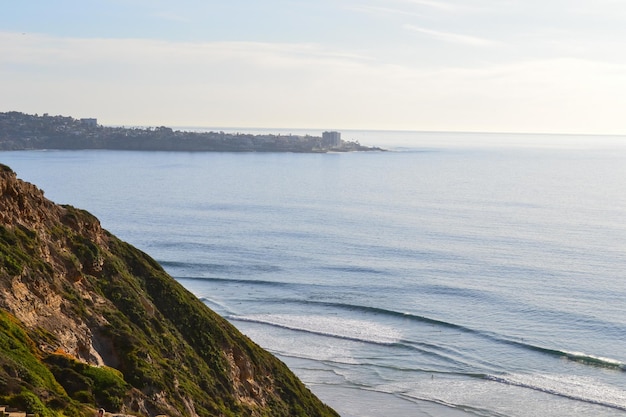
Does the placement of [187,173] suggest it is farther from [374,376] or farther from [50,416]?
[50,416]

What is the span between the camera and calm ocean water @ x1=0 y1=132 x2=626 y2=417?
145 ft

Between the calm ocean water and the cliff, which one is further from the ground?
the cliff

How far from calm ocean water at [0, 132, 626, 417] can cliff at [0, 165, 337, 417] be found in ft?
45.3

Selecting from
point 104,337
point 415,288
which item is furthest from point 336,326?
point 104,337

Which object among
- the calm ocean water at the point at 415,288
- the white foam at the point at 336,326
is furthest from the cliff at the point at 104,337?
the white foam at the point at 336,326

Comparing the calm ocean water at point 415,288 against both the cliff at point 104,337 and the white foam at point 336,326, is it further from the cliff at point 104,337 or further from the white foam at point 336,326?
the cliff at point 104,337

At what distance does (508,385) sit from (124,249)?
24561 mm

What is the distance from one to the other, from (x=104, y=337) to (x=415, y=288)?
46.5 meters

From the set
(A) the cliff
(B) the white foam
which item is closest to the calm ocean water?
(B) the white foam

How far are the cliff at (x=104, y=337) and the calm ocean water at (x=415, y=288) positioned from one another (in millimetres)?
13822

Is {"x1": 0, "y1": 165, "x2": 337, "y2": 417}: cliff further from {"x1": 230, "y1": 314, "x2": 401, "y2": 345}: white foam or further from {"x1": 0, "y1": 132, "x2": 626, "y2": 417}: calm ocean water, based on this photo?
{"x1": 230, "y1": 314, "x2": 401, "y2": 345}: white foam

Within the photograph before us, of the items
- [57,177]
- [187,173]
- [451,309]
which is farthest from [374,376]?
[187,173]

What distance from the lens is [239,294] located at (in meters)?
64.8

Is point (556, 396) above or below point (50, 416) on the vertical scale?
below
